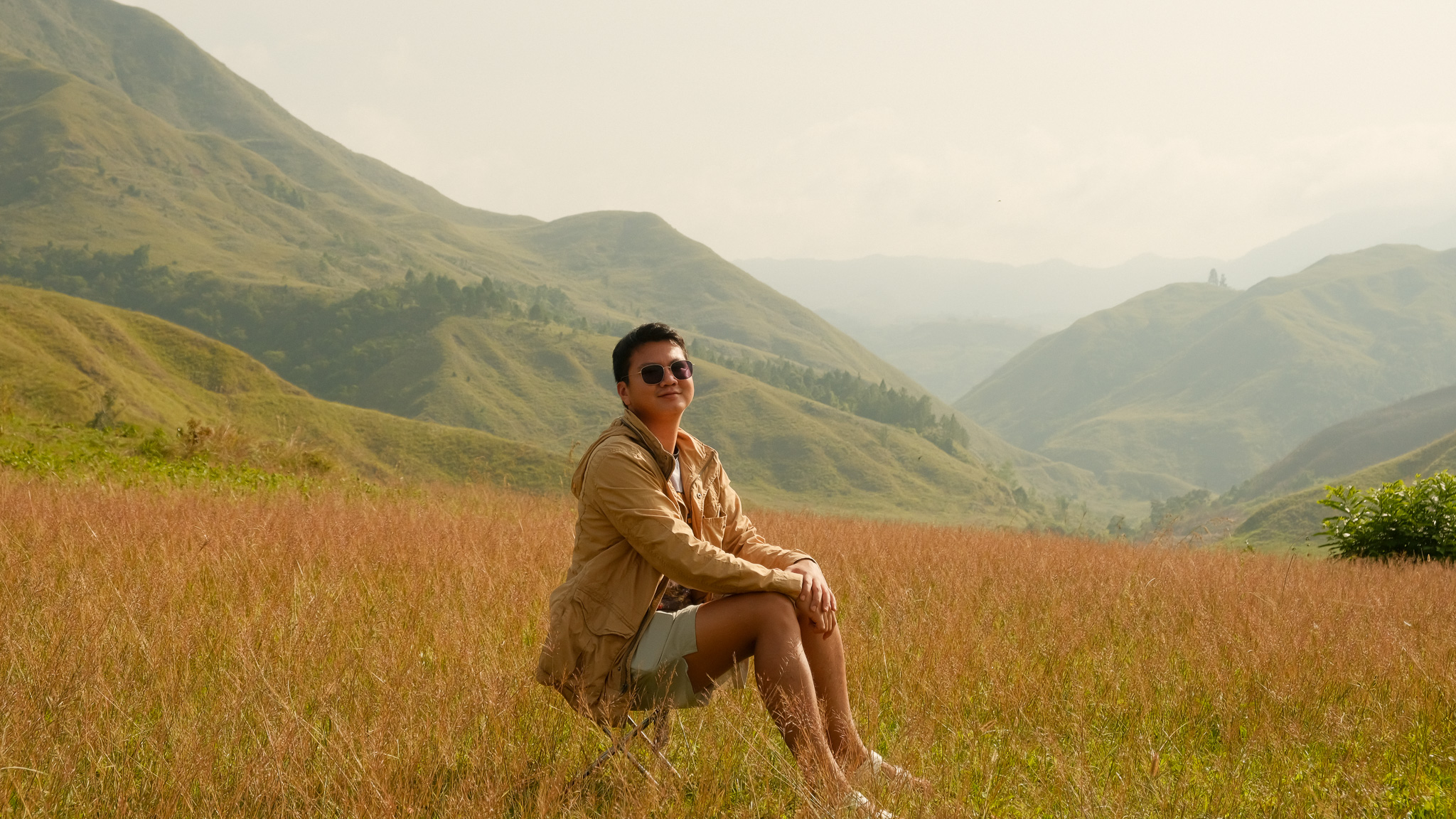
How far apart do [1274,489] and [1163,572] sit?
10389 centimetres

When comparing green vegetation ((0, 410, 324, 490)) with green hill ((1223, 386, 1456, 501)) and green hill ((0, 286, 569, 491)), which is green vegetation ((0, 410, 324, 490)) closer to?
green hill ((0, 286, 569, 491))

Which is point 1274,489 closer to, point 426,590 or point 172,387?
point 172,387

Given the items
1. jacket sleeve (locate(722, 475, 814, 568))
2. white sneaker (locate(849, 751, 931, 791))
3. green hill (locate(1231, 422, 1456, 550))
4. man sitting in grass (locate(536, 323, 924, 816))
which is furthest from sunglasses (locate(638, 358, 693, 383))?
green hill (locate(1231, 422, 1456, 550))

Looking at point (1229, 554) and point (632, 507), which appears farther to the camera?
point (1229, 554)

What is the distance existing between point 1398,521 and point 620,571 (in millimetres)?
10999

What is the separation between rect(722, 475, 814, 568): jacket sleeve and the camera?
3650mm

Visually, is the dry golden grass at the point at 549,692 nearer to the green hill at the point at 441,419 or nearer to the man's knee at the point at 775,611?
the man's knee at the point at 775,611

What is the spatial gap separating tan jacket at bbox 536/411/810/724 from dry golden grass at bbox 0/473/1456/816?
1.19 ft

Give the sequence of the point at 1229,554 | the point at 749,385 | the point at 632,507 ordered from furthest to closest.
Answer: the point at 749,385 < the point at 1229,554 < the point at 632,507

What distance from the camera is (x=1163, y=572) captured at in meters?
8.31

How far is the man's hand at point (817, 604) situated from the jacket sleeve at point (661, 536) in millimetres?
35

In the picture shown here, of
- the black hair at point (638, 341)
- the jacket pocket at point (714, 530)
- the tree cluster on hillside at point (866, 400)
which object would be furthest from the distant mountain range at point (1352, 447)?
the black hair at point (638, 341)

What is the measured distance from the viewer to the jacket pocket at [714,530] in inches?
141

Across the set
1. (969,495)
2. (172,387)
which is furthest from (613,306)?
(172,387)
